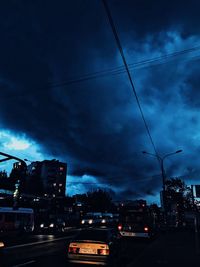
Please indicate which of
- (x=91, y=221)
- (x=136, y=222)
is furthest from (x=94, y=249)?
(x=91, y=221)

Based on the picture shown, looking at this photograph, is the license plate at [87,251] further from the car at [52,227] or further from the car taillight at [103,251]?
the car at [52,227]

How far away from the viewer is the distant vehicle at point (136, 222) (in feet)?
80.4

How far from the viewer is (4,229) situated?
105 feet

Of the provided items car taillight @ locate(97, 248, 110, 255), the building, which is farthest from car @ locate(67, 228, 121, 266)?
the building

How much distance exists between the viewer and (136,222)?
24.9 meters

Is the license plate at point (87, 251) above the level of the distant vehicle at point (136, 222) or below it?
below

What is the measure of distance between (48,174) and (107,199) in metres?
33.4

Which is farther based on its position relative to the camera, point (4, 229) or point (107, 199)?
point (107, 199)

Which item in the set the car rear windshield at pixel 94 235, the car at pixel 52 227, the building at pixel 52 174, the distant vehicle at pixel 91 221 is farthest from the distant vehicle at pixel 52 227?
the building at pixel 52 174

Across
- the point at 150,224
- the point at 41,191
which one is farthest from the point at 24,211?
the point at 41,191

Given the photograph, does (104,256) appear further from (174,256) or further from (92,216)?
(92,216)

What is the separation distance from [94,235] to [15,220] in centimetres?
2549

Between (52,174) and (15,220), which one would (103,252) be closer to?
(15,220)

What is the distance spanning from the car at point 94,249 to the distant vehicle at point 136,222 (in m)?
13.4
